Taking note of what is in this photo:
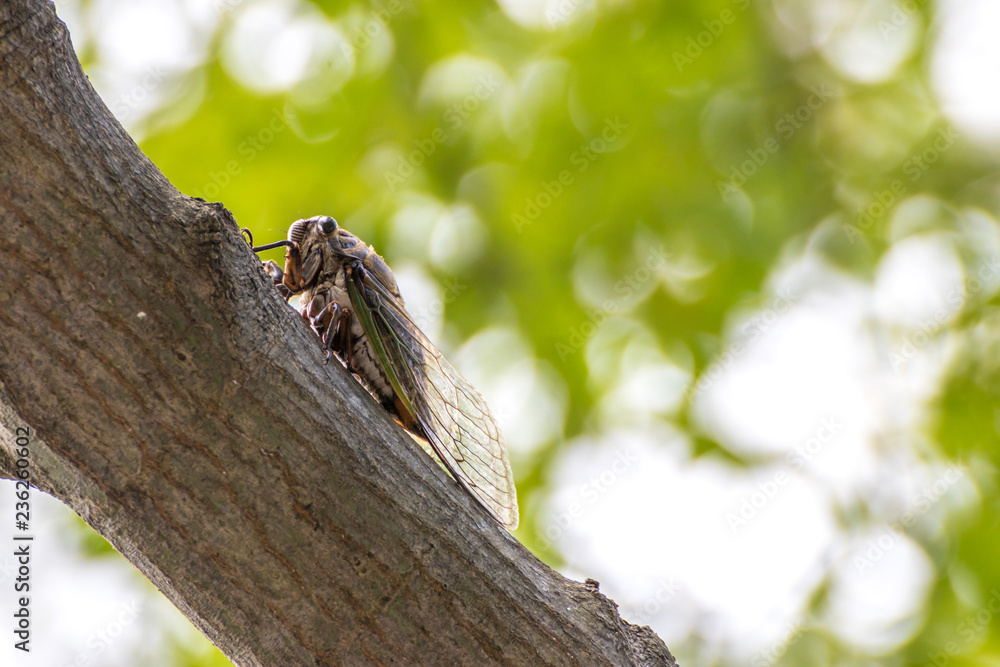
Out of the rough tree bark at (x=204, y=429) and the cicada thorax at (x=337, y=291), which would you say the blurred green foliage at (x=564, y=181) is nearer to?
the cicada thorax at (x=337, y=291)

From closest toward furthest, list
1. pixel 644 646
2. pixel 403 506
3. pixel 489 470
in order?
pixel 403 506, pixel 644 646, pixel 489 470

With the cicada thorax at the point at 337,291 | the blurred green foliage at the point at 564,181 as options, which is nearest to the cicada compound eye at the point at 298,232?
the cicada thorax at the point at 337,291

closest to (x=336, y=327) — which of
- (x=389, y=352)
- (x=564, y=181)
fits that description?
(x=389, y=352)

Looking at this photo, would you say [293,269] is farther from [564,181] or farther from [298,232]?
[564,181]

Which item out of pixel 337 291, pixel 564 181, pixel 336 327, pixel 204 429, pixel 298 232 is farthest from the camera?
pixel 564 181

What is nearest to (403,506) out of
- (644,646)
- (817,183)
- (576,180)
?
(644,646)

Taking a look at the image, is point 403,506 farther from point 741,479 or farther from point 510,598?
point 741,479
